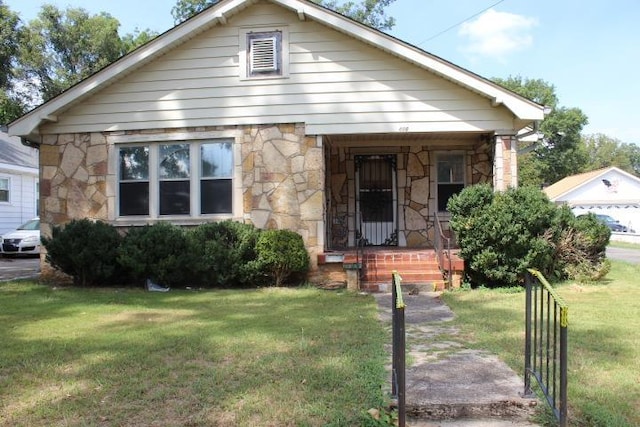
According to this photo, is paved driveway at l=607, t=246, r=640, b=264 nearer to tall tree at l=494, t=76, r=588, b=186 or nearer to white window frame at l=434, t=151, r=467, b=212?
white window frame at l=434, t=151, r=467, b=212

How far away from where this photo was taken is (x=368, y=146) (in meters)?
Answer: 12.6

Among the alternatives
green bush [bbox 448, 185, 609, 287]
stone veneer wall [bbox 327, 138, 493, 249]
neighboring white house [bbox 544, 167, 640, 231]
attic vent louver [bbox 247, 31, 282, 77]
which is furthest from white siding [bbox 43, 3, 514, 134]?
neighboring white house [bbox 544, 167, 640, 231]

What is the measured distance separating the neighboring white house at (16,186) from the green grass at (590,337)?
1944 centimetres

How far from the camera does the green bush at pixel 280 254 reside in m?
9.81

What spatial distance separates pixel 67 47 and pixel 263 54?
2480 cm

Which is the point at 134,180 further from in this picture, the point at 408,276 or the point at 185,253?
the point at 408,276

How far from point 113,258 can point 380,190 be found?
6.21 metres

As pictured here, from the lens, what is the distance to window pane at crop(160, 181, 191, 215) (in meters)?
11.2

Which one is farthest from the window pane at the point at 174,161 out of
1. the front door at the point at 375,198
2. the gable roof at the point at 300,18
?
the front door at the point at 375,198

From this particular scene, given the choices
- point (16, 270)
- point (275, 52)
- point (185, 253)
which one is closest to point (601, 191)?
point (275, 52)

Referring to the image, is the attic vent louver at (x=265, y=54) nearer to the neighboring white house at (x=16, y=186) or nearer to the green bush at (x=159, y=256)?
the green bush at (x=159, y=256)

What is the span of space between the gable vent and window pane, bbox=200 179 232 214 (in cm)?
241

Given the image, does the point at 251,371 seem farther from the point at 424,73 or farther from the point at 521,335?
the point at 424,73

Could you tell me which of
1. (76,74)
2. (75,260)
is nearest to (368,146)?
(75,260)
